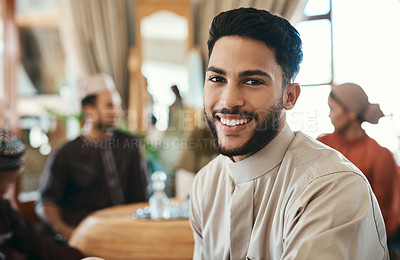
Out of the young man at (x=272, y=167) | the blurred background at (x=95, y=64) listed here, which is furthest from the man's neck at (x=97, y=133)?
the young man at (x=272, y=167)

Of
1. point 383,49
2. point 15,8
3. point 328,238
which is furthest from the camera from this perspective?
point 15,8

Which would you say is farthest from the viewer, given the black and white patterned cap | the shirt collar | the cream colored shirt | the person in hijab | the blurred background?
the blurred background

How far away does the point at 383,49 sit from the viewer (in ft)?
4.41

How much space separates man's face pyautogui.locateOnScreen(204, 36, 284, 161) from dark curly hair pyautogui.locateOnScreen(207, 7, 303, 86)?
2cm

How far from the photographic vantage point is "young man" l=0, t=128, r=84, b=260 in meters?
1.85

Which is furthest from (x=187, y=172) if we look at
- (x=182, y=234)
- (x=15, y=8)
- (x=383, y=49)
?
(x=15, y=8)

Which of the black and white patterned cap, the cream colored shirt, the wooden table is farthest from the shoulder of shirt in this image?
the black and white patterned cap

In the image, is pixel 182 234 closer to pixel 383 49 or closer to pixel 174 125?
pixel 383 49

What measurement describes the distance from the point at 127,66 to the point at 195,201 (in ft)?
10.5

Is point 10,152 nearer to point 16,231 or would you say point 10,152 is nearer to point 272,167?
point 16,231

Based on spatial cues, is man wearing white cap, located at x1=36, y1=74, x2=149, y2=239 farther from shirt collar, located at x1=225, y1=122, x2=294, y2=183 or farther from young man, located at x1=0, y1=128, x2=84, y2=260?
shirt collar, located at x1=225, y1=122, x2=294, y2=183

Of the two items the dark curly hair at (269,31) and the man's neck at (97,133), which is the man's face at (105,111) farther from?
the dark curly hair at (269,31)

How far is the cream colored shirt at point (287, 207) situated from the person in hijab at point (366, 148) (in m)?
0.19

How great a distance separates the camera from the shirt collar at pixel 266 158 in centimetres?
117
